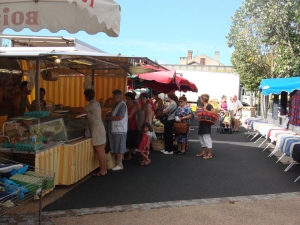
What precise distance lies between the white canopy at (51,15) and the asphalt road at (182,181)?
8.55 ft

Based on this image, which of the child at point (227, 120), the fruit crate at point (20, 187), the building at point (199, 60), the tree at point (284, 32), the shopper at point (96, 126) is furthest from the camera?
the building at point (199, 60)

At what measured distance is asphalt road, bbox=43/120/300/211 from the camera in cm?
549

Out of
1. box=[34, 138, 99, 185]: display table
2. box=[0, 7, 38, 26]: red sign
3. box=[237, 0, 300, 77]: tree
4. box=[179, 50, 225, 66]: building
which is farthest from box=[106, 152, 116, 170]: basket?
box=[179, 50, 225, 66]: building

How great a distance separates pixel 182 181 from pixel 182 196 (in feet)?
3.11

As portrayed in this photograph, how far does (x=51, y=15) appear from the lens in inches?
143

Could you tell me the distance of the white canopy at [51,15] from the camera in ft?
11.8

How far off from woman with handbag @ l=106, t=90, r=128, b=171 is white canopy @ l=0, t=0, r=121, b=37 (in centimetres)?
333

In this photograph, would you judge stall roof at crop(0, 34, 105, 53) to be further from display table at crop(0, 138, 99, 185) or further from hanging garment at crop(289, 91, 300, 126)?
hanging garment at crop(289, 91, 300, 126)

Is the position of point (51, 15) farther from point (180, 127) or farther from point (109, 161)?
point (180, 127)

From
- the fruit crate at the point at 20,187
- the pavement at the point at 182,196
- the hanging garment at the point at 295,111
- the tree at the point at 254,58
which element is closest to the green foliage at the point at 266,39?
the tree at the point at 254,58

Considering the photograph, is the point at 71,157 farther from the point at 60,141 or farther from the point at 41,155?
the point at 41,155

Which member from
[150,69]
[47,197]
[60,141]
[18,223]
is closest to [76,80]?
[150,69]

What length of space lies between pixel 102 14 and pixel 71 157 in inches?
115

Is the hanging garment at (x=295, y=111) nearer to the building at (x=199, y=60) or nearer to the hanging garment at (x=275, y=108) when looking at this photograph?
the hanging garment at (x=275, y=108)
